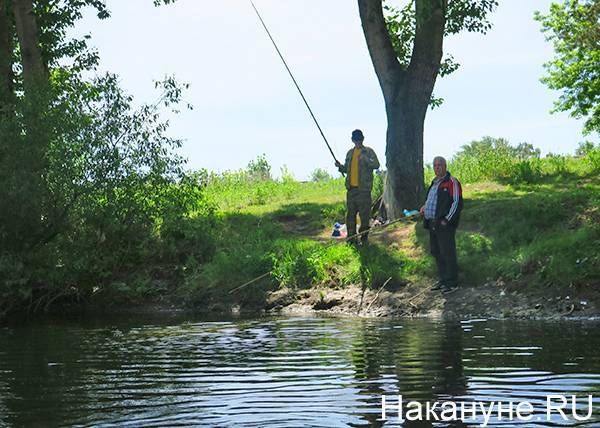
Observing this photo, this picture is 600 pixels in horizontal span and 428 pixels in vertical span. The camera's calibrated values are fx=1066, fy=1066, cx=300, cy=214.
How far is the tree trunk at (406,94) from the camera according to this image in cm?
2075

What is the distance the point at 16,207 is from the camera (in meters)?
17.8

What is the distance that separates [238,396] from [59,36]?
20.3 metres

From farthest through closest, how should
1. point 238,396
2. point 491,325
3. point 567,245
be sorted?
point 567,245 → point 491,325 → point 238,396

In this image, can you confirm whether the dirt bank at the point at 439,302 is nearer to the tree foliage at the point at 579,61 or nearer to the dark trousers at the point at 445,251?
the dark trousers at the point at 445,251

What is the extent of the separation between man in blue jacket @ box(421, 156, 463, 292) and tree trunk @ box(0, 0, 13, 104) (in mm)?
8319

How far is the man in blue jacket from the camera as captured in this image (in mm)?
16609

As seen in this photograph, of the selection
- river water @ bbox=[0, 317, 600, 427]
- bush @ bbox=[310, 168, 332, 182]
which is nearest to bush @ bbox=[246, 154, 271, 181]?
bush @ bbox=[310, 168, 332, 182]

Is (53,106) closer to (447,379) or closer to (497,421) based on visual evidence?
(447,379)

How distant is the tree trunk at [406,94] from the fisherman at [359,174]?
1996 mm

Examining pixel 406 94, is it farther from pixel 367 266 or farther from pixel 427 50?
pixel 367 266

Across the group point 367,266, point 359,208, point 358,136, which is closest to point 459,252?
point 367,266

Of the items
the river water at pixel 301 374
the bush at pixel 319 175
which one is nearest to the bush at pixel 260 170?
the bush at pixel 319 175

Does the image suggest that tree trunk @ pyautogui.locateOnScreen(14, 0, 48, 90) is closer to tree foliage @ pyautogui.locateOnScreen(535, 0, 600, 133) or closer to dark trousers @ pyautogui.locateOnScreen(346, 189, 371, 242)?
dark trousers @ pyautogui.locateOnScreen(346, 189, 371, 242)

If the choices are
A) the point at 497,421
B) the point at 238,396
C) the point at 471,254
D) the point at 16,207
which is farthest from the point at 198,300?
the point at 497,421
